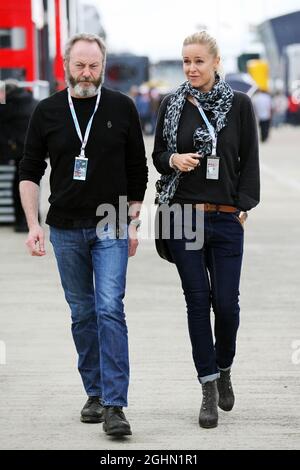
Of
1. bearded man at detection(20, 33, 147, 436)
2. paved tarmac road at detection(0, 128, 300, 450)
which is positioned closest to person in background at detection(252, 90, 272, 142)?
paved tarmac road at detection(0, 128, 300, 450)

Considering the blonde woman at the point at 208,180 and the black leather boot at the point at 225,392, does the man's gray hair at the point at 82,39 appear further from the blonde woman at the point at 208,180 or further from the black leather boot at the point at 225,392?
the black leather boot at the point at 225,392

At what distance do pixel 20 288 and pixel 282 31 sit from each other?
61.9 meters

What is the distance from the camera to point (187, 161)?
20.2 ft

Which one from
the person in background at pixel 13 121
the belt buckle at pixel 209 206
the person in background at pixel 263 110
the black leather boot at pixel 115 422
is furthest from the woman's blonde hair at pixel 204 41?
the person in background at pixel 263 110

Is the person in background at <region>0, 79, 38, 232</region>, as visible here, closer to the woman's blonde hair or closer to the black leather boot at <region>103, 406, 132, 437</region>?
the woman's blonde hair

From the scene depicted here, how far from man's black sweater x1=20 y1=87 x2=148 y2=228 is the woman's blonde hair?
40cm

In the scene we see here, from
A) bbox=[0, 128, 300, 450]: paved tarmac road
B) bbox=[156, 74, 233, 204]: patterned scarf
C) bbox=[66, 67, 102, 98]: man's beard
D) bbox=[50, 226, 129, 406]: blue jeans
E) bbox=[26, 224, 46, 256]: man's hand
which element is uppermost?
bbox=[66, 67, 102, 98]: man's beard

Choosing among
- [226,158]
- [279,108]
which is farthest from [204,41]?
[279,108]

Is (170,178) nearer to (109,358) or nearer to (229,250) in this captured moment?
(229,250)

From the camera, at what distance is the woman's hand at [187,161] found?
6.14m

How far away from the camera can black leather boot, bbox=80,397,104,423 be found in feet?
21.0

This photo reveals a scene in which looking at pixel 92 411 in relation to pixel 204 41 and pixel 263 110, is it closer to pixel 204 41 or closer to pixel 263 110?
pixel 204 41

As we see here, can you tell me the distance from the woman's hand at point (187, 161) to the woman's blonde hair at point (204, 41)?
1.61ft
